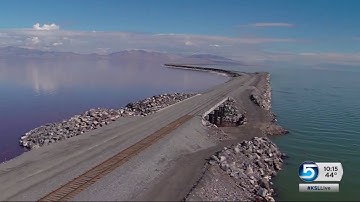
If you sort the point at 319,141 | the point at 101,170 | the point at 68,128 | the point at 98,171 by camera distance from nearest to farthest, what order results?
the point at 98,171, the point at 101,170, the point at 68,128, the point at 319,141

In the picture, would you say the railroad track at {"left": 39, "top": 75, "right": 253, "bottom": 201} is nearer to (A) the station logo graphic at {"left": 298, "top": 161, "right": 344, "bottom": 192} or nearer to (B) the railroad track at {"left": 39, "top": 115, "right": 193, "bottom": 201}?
(B) the railroad track at {"left": 39, "top": 115, "right": 193, "bottom": 201}

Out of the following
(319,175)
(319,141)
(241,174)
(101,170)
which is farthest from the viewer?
(319,141)

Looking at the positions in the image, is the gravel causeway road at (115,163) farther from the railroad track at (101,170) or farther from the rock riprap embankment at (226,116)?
the rock riprap embankment at (226,116)

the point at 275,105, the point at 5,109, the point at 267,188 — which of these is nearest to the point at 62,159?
the point at 267,188

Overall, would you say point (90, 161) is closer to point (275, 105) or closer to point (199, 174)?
point (199, 174)

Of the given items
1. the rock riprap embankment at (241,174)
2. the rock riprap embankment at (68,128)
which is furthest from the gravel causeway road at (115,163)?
the rock riprap embankment at (68,128)

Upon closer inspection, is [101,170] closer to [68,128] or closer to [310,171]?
[310,171]

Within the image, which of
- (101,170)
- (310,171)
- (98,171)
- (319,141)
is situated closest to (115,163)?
(101,170)
